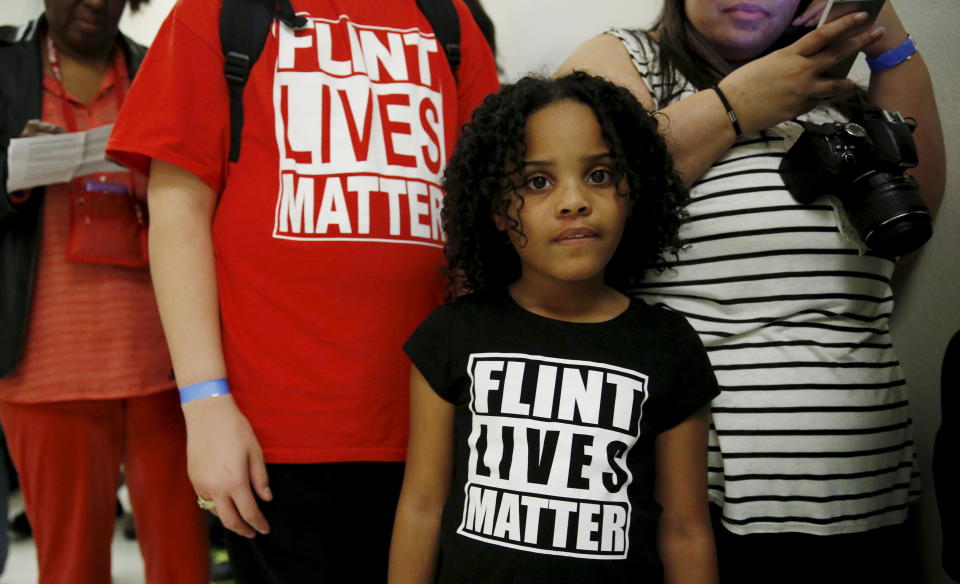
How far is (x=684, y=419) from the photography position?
0.87 m

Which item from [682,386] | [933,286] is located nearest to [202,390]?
[682,386]

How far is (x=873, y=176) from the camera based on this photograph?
0.88 meters

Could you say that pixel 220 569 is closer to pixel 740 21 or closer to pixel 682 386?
pixel 682 386

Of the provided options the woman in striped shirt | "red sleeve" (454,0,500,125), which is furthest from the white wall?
the woman in striped shirt

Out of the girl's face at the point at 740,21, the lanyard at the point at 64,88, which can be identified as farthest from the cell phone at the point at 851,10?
the lanyard at the point at 64,88

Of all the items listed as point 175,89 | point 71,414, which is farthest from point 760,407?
point 71,414

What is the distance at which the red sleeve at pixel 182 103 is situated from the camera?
2.77 feet

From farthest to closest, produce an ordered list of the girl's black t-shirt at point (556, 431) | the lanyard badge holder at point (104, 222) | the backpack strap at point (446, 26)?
the lanyard badge holder at point (104, 222), the backpack strap at point (446, 26), the girl's black t-shirt at point (556, 431)

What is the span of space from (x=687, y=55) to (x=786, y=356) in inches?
18.2

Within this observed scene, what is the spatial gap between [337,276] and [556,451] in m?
0.36

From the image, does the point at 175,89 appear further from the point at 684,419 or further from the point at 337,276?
the point at 684,419

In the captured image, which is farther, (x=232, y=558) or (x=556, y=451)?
(x=232, y=558)

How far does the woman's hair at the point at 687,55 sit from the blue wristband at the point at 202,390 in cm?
76

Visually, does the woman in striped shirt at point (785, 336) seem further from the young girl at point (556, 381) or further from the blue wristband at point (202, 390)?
the blue wristband at point (202, 390)
